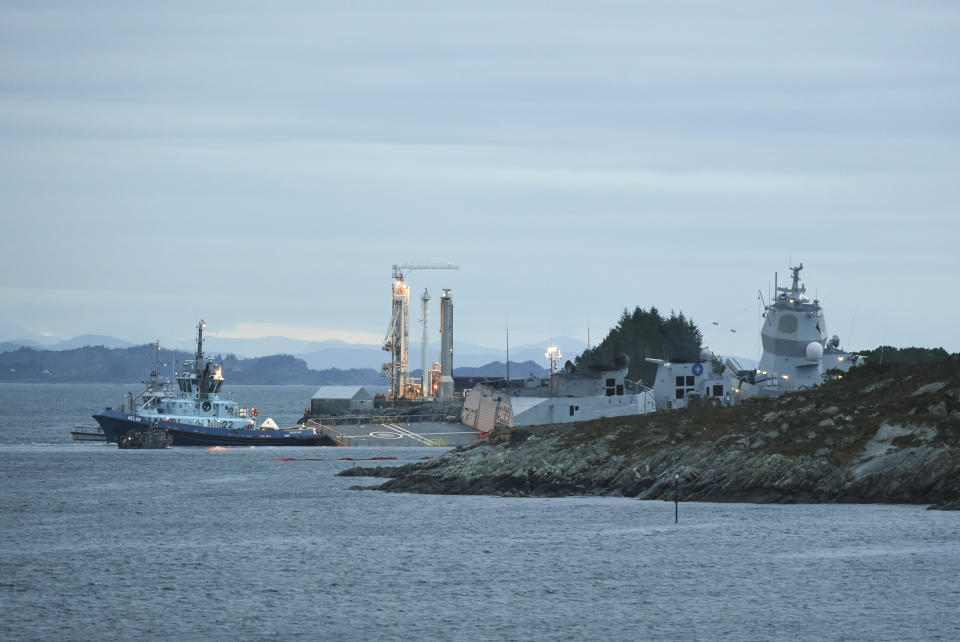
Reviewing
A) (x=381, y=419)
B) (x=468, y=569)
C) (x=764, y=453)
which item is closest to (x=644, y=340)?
(x=381, y=419)

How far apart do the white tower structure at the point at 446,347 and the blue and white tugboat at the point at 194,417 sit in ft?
166

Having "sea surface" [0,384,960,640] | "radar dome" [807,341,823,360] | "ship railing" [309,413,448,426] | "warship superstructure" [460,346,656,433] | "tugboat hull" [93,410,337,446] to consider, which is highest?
"radar dome" [807,341,823,360]

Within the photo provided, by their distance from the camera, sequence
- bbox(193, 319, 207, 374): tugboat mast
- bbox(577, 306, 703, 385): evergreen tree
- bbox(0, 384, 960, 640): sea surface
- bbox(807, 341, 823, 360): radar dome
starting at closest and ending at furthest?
bbox(0, 384, 960, 640): sea surface < bbox(807, 341, 823, 360): radar dome < bbox(193, 319, 207, 374): tugboat mast < bbox(577, 306, 703, 385): evergreen tree

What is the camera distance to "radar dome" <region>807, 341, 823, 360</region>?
98562mm

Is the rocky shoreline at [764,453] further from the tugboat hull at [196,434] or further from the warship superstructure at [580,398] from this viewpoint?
the tugboat hull at [196,434]

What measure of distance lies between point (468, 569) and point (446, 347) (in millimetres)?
141212

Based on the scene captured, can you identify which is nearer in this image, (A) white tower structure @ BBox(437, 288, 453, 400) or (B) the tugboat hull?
(B) the tugboat hull

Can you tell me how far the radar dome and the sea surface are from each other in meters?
36.9

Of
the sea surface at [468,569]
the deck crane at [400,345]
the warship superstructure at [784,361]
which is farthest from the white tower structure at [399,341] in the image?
the sea surface at [468,569]

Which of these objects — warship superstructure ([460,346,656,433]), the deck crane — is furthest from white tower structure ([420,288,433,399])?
warship superstructure ([460,346,656,433])

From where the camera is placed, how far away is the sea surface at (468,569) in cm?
3803

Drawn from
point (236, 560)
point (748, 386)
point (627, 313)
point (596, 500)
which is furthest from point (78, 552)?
point (627, 313)

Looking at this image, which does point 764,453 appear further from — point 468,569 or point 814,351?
point 814,351

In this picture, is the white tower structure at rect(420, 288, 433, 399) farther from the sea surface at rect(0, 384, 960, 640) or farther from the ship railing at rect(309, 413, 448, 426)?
the sea surface at rect(0, 384, 960, 640)
